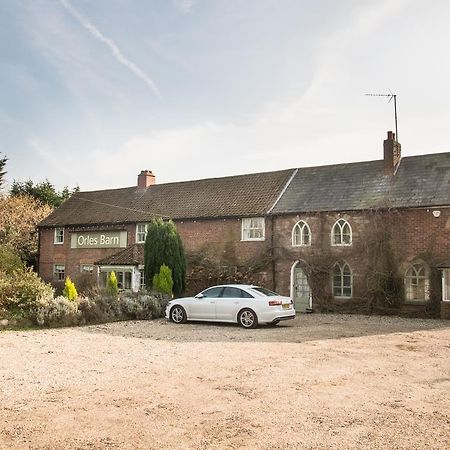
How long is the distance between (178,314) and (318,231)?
9.15 metres

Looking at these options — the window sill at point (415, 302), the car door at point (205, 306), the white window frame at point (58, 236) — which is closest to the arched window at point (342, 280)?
the window sill at point (415, 302)

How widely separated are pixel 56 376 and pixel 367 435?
5902mm

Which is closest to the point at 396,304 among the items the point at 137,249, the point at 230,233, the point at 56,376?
the point at 230,233

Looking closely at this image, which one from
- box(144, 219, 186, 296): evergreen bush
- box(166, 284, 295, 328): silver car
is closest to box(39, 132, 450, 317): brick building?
box(144, 219, 186, 296): evergreen bush

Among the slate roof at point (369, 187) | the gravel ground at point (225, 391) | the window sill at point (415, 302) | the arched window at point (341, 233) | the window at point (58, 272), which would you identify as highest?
the slate roof at point (369, 187)

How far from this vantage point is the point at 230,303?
17.5 metres

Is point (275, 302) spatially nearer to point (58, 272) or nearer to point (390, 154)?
point (390, 154)

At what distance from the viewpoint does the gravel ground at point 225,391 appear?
6.12 metres

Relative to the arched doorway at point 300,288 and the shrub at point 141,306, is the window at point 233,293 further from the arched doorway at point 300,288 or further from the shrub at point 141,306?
the arched doorway at point 300,288

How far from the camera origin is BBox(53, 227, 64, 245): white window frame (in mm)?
34688

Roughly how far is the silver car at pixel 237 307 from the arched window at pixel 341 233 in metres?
7.47

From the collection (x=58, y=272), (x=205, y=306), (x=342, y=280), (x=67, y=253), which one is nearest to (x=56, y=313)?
(x=205, y=306)

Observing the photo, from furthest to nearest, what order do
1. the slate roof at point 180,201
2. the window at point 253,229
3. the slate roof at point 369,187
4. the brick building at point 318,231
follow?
1. the slate roof at point 180,201
2. the window at point 253,229
3. the slate roof at point 369,187
4. the brick building at point 318,231

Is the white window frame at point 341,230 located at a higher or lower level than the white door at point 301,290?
higher
